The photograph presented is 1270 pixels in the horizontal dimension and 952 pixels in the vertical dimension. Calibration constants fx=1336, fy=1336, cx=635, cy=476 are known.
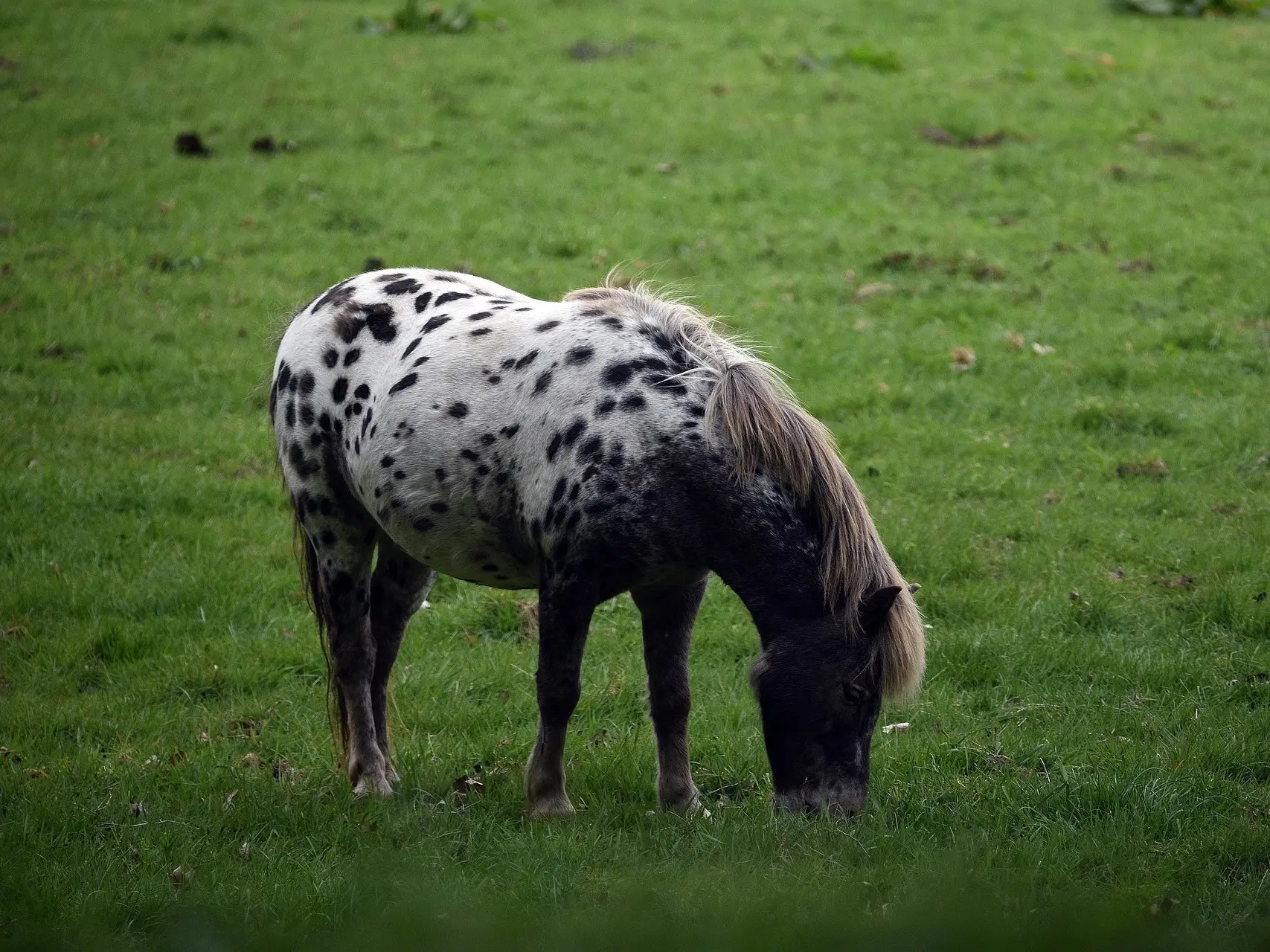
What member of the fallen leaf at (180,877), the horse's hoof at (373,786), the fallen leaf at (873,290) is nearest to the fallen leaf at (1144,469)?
the fallen leaf at (873,290)

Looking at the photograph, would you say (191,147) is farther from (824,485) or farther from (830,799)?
(830,799)

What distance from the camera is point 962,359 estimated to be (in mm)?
10938

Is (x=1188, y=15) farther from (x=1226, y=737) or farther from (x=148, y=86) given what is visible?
(x=1226, y=737)

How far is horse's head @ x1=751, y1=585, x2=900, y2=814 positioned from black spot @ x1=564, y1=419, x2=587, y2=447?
105 cm

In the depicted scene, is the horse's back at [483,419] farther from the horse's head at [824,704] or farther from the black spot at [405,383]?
the horse's head at [824,704]

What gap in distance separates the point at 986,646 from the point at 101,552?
5227 millimetres

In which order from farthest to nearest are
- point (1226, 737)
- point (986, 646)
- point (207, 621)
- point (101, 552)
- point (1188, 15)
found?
point (1188, 15) → point (101, 552) → point (207, 621) → point (986, 646) → point (1226, 737)

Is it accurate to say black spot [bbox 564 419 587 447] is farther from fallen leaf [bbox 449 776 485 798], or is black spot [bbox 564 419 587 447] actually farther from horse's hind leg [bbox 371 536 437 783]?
fallen leaf [bbox 449 776 485 798]

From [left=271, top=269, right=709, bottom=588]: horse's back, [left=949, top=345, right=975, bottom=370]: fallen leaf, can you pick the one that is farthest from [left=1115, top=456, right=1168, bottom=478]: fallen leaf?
[left=271, top=269, right=709, bottom=588]: horse's back

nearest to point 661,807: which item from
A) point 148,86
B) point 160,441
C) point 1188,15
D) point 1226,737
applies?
point 1226,737

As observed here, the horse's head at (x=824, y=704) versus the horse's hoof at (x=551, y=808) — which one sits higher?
the horse's head at (x=824, y=704)

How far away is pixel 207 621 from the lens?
745 centimetres

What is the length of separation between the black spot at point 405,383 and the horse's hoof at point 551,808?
5.82ft

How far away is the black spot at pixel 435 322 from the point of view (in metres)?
5.75
